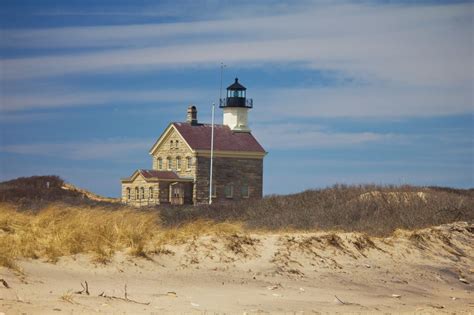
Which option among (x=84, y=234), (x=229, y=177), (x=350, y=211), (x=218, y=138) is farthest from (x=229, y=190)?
(x=84, y=234)

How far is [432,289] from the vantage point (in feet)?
56.5

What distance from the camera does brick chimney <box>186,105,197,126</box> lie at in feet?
206

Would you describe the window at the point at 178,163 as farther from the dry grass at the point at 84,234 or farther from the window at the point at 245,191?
the dry grass at the point at 84,234

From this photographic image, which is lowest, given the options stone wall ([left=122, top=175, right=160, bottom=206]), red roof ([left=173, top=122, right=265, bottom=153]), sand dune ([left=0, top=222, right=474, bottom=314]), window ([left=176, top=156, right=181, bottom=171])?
sand dune ([left=0, top=222, right=474, bottom=314])

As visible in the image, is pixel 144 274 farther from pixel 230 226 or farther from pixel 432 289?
pixel 432 289

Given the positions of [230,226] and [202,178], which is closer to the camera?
[230,226]

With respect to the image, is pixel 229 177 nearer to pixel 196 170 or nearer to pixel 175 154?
pixel 196 170

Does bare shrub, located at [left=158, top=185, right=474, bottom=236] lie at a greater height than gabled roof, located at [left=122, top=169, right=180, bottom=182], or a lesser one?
lesser

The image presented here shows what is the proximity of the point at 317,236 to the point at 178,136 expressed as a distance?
142ft

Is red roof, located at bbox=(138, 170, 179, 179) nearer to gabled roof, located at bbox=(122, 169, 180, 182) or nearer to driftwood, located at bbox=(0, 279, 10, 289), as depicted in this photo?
gabled roof, located at bbox=(122, 169, 180, 182)

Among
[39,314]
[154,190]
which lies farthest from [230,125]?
[39,314]

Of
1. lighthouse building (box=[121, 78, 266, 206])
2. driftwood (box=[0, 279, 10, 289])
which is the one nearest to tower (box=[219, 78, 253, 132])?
lighthouse building (box=[121, 78, 266, 206])

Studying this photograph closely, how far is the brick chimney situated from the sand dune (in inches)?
1694

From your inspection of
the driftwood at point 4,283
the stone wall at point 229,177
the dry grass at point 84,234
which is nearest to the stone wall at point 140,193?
the stone wall at point 229,177
